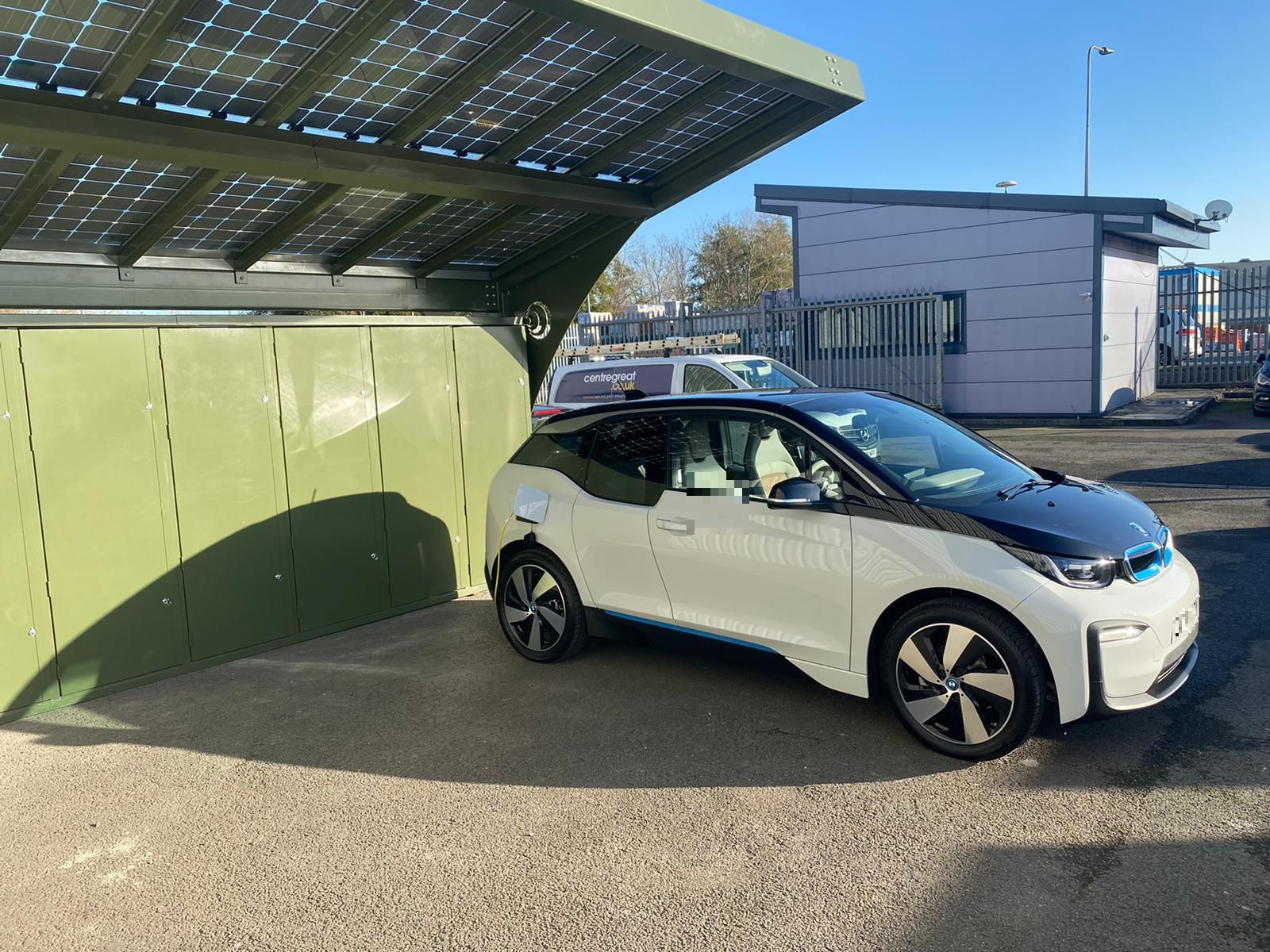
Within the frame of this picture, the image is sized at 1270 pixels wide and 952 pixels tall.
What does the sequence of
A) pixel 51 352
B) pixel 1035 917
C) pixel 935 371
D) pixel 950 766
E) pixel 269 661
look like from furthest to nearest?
pixel 935 371, pixel 269 661, pixel 51 352, pixel 950 766, pixel 1035 917

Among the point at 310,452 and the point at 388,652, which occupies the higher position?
the point at 310,452

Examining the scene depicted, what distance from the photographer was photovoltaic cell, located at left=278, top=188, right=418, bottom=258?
611 centimetres

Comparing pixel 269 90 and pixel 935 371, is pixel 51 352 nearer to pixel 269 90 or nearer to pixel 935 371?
pixel 269 90

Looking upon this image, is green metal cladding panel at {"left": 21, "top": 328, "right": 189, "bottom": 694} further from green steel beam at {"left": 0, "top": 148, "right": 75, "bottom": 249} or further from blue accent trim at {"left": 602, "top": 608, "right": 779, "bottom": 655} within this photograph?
blue accent trim at {"left": 602, "top": 608, "right": 779, "bottom": 655}

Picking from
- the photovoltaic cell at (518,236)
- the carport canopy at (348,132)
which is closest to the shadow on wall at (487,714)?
the carport canopy at (348,132)

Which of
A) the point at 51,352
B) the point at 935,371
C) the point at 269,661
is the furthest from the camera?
the point at 935,371

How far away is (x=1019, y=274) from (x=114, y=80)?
62.9 feet

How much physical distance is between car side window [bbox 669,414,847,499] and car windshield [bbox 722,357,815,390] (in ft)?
26.1

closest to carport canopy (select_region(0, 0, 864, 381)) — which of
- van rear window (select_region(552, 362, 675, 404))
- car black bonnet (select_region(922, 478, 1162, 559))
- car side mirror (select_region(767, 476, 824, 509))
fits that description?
car side mirror (select_region(767, 476, 824, 509))

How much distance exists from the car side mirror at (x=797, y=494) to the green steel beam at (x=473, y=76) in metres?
2.58

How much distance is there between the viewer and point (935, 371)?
2095 centimetres

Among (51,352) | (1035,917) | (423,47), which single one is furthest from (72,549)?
(1035,917)

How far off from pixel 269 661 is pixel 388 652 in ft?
2.66

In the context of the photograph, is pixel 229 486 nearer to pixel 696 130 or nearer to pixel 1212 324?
pixel 696 130
